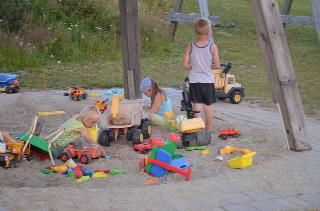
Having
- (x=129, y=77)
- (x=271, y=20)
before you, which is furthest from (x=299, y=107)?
(x=129, y=77)

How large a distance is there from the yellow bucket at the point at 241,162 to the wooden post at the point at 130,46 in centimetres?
229

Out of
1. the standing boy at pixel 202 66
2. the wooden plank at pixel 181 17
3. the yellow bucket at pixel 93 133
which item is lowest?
the yellow bucket at pixel 93 133

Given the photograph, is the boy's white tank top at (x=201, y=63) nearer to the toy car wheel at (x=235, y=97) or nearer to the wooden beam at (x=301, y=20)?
the toy car wheel at (x=235, y=97)

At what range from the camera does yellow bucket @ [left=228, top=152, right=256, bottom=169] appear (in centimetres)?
505

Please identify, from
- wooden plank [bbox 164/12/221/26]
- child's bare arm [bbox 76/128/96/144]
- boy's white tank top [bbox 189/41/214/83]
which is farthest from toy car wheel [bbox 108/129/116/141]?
wooden plank [bbox 164/12/221/26]

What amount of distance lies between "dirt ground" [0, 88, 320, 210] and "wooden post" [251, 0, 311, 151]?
0.69 ft

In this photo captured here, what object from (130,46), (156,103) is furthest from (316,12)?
(156,103)

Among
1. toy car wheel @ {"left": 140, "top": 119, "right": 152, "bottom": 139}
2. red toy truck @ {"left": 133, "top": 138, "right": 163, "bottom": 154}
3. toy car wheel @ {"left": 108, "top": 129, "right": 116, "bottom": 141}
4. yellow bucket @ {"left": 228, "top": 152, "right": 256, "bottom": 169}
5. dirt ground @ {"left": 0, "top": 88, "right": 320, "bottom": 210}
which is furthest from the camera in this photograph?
toy car wheel @ {"left": 140, "top": 119, "right": 152, "bottom": 139}

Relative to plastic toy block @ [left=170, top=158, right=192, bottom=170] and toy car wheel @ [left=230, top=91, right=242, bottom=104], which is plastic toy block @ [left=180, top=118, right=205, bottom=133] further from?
toy car wheel @ [left=230, top=91, right=242, bottom=104]

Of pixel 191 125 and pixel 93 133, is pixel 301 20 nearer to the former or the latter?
pixel 191 125

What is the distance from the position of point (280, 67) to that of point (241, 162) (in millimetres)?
1005

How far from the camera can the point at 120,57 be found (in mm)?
11641

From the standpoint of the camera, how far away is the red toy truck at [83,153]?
206 inches

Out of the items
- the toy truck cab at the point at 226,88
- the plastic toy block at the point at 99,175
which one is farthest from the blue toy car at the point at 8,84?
the plastic toy block at the point at 99,175
